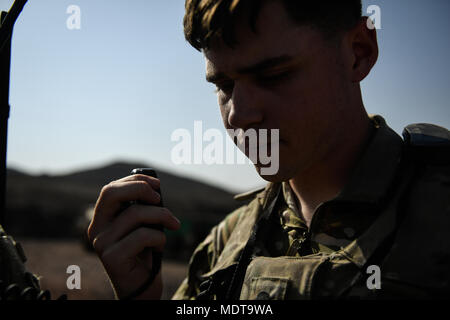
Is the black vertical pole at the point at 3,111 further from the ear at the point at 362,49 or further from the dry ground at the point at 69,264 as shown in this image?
the dry ground at the point at 69,264

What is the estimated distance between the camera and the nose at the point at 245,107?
5.89ft

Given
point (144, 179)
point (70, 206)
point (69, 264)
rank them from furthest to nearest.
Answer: point (70, 206) < point (69, 264) < point (144, 179)

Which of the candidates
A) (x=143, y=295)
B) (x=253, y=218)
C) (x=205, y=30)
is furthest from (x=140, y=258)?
(x=205, y=30)

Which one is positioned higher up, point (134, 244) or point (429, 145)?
point (429, 145)

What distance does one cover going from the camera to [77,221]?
2169 centimetres

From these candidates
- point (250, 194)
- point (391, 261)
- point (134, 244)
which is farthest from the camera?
point (250, 194)

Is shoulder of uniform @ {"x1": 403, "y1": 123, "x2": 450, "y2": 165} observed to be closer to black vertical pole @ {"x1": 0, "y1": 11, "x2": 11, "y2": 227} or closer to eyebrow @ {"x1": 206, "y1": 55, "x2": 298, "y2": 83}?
eyebrow @ {"x1": 206, "y1": 55, "x2": 298, "y2": 83}

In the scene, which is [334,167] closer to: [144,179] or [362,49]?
[362,49]

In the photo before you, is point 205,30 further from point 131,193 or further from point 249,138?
point 131,193

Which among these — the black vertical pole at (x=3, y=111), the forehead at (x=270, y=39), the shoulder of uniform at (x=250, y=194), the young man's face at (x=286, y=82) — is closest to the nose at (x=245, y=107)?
the young man's face at (x=286, y=82)

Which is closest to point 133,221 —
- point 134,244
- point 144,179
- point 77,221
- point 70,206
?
point 134,244

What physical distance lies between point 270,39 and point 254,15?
0.14 m

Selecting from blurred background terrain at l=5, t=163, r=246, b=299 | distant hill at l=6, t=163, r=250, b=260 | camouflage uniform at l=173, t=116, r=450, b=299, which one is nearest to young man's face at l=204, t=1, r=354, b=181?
camouflage uniform at l=173, t=116, r=450, b=299

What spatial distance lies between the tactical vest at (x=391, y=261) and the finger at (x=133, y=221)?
46cm
